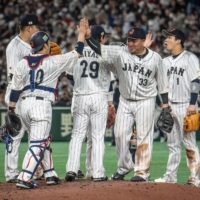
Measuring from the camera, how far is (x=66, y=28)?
24.9 meters

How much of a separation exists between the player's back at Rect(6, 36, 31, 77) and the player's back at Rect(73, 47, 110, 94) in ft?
2.82

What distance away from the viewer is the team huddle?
28.5 ft

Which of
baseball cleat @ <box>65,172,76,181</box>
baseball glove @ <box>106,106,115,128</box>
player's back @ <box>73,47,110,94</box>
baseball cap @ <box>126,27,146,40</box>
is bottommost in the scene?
baseball cleat @ <box>65,172,76,181</box>

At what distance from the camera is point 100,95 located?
9633 mm

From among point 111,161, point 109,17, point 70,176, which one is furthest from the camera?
point 109,17

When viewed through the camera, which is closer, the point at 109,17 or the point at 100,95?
the point at 100,95

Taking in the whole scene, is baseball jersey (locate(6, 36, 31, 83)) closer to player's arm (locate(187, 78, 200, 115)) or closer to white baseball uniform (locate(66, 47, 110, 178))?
white baseball uniform (locate(66, 47, 110, 178))

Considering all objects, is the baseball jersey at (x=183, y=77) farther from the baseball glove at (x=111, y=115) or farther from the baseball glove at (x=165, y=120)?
the baseball glove at (x=111, y=115)

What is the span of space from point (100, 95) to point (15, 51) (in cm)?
144

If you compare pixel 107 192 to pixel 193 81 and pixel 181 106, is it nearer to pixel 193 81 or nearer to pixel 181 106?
pixel 181 106

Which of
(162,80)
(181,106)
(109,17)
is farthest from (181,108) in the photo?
(109,17)

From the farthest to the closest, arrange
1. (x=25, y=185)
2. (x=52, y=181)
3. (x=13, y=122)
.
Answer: (x=52, y=181), (x=13, y=122), (x=25, y=185)

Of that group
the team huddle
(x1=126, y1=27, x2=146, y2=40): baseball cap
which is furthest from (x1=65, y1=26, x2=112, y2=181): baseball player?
(x1=126, y1=27, x2=146, y2=40): baseball cap

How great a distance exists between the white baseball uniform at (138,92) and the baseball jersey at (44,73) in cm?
71
